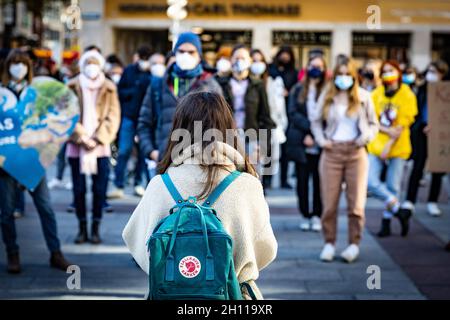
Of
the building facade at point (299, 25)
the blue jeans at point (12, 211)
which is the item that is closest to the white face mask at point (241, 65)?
the blue jeans at point (12, 211)

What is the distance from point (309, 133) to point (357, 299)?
3.02 metres

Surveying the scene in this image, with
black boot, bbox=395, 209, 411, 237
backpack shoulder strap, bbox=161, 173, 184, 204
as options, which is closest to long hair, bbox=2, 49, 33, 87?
black boot, bbox=395, 209, 411, 237

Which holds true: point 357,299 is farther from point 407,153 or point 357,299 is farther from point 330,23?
point 330,23

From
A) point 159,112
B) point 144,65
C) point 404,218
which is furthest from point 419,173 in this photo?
point 159,112

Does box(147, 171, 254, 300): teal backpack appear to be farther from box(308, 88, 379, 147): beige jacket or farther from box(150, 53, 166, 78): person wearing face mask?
box(150, 53, 166, 78): person wearing face mask

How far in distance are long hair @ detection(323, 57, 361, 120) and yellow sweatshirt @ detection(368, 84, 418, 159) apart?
51.6 inches

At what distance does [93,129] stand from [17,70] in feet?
4.46

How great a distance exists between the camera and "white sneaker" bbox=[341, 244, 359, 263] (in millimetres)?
8336

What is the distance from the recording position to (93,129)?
8938 mm

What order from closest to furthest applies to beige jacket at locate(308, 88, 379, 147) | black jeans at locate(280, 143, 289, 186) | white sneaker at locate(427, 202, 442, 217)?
beige jacket at locate(308, 88, 379, 147)
white sneaker at locate(427, 202, 442, 217)
black jeans at locate(280, 143, 289, 186)

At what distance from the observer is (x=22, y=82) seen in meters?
7.86

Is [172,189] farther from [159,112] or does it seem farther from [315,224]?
[315,224]
